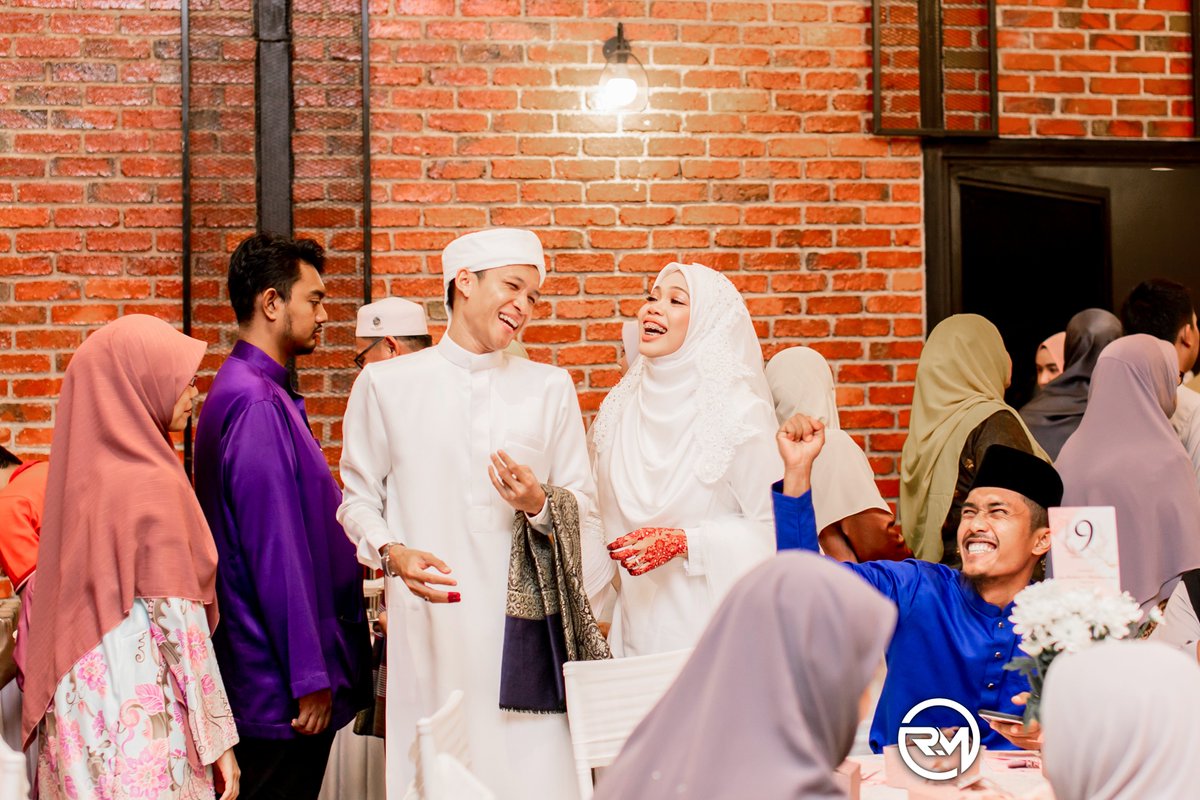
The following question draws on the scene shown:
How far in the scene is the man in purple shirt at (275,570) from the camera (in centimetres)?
274

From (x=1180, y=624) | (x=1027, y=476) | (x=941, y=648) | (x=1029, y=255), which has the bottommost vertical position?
(x=1180, y=624)

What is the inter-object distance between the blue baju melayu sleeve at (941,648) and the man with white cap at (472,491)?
718mm

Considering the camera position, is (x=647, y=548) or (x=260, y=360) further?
(x=260, y=360)

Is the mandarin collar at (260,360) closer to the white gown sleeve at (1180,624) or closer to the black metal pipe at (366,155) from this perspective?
the black metal pipe at (366,155)

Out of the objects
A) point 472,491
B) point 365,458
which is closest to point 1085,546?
point 472,491

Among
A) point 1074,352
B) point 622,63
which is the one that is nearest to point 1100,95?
point 1074,352

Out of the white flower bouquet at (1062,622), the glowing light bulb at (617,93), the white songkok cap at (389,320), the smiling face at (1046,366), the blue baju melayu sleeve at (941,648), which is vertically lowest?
the blue baju melayu sleeve at (941,648)

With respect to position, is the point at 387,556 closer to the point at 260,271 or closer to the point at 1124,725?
the point at 260,271

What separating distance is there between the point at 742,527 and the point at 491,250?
0.88 metres

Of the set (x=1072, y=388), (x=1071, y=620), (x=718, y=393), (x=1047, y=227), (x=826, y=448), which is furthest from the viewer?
(x=1047, y=227)

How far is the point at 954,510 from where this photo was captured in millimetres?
3699

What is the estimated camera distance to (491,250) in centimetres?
286

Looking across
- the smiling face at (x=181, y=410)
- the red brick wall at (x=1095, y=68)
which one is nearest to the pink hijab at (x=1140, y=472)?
the red brick wall at (x=1095, y=68)

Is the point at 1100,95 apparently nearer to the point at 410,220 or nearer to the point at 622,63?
the point at 622,63
